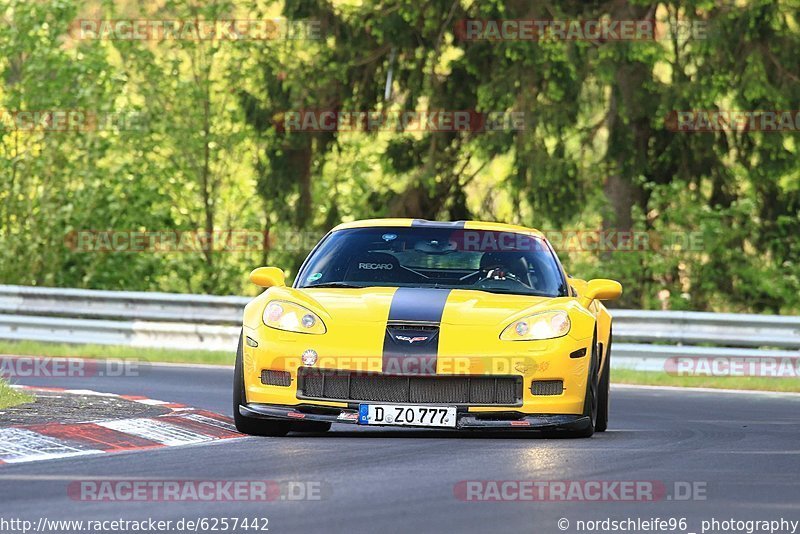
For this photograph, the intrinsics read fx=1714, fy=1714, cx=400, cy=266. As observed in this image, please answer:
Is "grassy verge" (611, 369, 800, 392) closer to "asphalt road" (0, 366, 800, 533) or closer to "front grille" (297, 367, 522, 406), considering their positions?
"asphalt road" (0, 366, 800, 533)

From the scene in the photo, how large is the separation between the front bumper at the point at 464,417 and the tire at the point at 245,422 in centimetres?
13

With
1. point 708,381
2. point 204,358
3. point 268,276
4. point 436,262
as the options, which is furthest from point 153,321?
point 268,276

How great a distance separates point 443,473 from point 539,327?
1.83 metres

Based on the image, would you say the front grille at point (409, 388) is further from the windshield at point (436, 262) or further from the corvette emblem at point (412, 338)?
the windshield at point (436, 262)

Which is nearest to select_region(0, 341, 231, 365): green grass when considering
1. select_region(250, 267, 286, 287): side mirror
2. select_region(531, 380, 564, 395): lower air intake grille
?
select_region(250, 267, 286, 287): side mirror

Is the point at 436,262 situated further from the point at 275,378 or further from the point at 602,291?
the point at 275,378

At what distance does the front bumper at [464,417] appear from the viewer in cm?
979

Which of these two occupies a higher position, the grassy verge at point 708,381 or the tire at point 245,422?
the tire at point 245,422

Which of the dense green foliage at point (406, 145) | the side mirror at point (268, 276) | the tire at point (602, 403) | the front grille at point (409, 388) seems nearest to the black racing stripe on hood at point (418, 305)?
the front grille at point (409, 388)

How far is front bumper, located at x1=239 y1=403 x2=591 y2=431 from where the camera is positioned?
9.79m

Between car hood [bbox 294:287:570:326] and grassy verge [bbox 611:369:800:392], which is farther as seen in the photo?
grassy verge [bbox 611:369:800:392]

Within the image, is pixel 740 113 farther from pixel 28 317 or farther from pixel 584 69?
pixel 28 317

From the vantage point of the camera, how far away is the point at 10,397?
1150 centimetres

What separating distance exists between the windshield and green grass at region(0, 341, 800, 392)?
588cm
